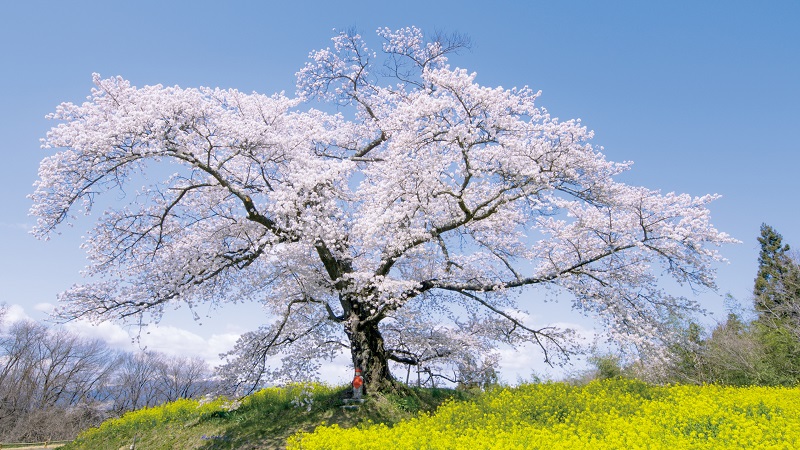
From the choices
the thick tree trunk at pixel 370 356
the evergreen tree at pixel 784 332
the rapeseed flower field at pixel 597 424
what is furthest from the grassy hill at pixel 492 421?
the evergreen tree at pixel 784 332

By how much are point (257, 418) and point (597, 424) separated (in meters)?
8.92

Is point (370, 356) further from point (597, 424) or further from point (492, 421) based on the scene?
point (597, 424)

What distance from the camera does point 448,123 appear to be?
1149cm

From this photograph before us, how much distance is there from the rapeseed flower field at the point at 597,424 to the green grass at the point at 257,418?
8.16 ft

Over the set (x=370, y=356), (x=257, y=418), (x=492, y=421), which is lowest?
(x=257, y=418)

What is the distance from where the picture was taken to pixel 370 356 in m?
13.6

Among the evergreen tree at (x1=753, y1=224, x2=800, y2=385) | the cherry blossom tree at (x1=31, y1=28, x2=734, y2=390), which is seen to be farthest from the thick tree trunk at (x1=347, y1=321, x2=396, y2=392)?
the evergreen tree at (x1=753, y1=224, x2=800, y2=385)

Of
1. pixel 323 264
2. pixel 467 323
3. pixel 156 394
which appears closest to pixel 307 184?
pixel 323 264

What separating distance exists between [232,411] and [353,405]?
377 cm

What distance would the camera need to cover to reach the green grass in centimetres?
1211

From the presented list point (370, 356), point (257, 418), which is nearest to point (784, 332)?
point (370, 356)

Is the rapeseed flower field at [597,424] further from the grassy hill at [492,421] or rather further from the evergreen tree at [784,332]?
the evergreen tree at [784,332]

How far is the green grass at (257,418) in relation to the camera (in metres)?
12.1

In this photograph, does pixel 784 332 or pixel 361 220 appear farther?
pixel 784 332
